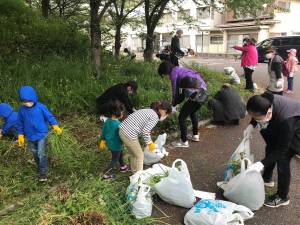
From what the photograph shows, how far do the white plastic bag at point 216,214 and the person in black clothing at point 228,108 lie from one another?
3.61 meters

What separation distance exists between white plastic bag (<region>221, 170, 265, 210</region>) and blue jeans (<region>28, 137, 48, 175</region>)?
2.32m

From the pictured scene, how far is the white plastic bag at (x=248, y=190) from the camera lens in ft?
11.6

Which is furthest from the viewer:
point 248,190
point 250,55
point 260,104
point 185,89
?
point 250,55

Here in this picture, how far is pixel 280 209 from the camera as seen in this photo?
12.3 ft

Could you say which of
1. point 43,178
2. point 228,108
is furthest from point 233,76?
point 43,178

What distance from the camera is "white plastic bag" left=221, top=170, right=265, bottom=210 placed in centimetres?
354

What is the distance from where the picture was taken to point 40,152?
13.8 ft

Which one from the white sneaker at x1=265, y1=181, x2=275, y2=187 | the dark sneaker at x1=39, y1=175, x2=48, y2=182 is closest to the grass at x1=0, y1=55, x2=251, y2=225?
the dark sneaker at x1=39, y1=175, x2=48, y2=182

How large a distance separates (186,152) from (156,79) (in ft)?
11.8

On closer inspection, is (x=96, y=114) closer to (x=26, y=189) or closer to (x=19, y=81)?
(x=19, y=81)

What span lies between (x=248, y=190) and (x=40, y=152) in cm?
253

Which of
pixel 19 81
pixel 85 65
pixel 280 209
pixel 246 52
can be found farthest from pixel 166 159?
pixel 246 52

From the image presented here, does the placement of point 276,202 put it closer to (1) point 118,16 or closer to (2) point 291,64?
(2) point 291,64

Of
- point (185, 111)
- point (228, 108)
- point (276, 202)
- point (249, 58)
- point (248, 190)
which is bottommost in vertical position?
point (276, 202)
